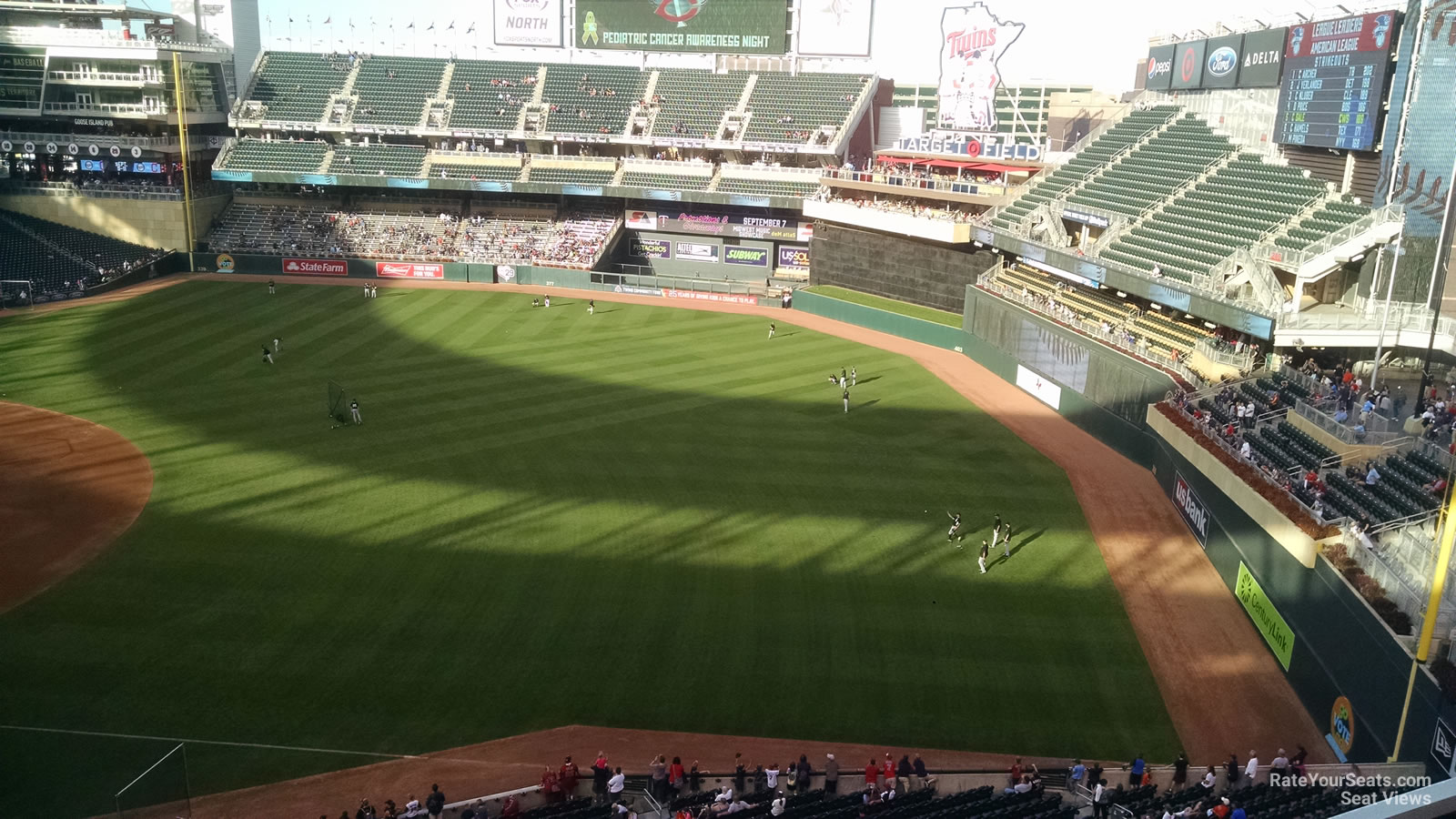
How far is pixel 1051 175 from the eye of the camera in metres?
45.6

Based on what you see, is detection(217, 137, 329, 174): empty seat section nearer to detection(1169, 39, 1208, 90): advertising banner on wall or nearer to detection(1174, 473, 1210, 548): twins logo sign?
detection(1169, 39, 1208, 90): advertising banner on wall

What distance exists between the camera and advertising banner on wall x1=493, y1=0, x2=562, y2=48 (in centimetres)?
6406

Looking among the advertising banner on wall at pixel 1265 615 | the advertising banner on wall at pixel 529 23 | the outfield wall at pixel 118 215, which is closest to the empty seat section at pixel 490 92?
the advertising banner on wall at pixel 529 23

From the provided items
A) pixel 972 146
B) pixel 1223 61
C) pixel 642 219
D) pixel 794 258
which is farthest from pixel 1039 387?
pixel 642 219

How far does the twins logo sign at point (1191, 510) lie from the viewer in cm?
2441

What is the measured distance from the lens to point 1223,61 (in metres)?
36.5

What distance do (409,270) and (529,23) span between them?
18496mm

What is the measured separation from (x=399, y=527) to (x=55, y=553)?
7274mm

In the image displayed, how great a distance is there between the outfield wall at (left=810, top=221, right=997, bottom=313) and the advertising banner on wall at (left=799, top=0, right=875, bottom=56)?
45.1ft

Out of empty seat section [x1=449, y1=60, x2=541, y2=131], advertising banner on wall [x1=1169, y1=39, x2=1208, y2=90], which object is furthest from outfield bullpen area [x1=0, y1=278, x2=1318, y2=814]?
empty seat section [x1=449, y1=60, x2=541, y2=131]

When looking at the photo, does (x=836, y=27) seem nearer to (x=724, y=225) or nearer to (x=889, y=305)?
(x=724, y=225)

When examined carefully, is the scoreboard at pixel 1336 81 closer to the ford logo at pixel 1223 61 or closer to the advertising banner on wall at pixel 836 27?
the ford logo at pixel 1223 61

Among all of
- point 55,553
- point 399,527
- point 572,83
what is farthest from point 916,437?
point 572,83

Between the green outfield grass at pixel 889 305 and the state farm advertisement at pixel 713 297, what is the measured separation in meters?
3.18
